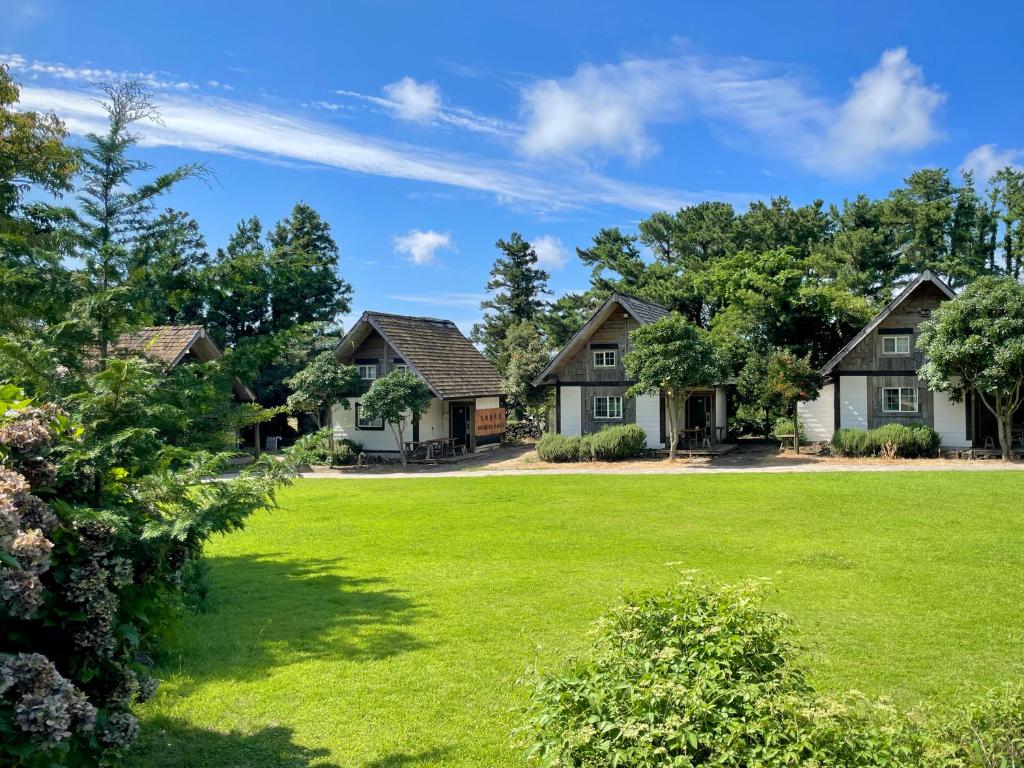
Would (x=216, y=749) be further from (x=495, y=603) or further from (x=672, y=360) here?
→ (x=672, y=360)

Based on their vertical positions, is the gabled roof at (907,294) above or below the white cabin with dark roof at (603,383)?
above

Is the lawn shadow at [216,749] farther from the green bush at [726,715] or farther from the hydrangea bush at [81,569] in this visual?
the green bush at [726,715]

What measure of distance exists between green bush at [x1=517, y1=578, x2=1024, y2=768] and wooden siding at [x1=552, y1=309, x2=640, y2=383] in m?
24.8

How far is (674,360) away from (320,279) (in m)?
21.1

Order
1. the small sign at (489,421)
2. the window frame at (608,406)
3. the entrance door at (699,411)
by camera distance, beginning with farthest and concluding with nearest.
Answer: the small sign at (489,421) → the entrance door at (699,411) → the window frame at (608,406)

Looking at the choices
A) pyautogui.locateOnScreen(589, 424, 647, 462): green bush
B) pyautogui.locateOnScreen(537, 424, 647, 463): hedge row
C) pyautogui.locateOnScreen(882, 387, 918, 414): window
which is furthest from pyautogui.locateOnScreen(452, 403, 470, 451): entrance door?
pyautogui.locateOnScreen(882, 387, 918, 414): window

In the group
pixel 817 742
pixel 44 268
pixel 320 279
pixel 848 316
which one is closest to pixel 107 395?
pixel 44 268

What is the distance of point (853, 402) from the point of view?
26.7 meters

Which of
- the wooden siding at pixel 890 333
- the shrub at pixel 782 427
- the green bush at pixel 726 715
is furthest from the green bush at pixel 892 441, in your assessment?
the green bush at pixel 726 715

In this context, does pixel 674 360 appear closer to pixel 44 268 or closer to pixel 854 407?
pixel 854 407

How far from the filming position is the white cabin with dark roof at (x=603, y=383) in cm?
2806

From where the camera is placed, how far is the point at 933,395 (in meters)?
25.5

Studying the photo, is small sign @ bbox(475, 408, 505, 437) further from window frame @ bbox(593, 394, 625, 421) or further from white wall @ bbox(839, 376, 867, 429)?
white wall @ bbox(839, 376, 867, 429)

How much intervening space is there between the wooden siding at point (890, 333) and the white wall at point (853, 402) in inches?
16.5
